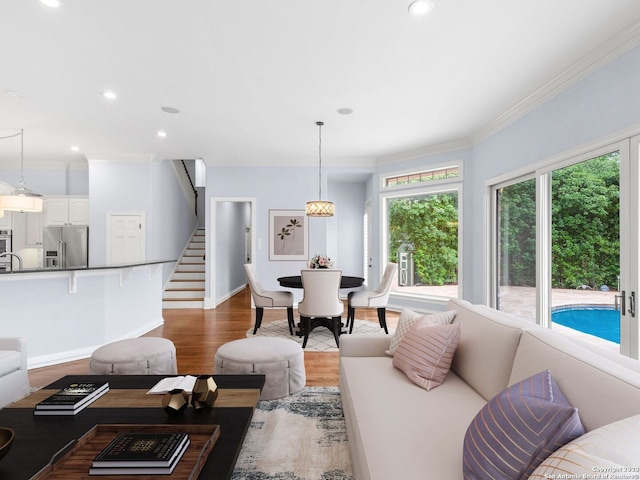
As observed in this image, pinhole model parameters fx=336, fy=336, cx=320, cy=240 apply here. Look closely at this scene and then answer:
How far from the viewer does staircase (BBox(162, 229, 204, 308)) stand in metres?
6.34

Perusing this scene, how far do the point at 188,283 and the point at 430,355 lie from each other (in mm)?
6058

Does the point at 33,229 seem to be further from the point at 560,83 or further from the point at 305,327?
the point at 560,83

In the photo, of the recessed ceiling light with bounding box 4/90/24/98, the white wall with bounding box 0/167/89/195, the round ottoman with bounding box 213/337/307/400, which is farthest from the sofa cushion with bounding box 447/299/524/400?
the white wall with bounding box 0/167/89/195

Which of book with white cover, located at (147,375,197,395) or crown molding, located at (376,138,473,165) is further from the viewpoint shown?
crown molding, located at (376,138,473,165)

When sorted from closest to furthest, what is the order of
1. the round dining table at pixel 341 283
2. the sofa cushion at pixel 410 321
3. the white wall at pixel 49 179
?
the sofa cushion at pixel 410 321
the round dining table at pixel 341 283
the white wall at pixel 49 179

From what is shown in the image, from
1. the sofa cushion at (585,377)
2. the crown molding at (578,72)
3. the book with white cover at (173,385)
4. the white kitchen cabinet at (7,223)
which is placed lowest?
the book with white cover at (173,385)

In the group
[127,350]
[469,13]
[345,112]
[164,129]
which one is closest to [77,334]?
[127,350]

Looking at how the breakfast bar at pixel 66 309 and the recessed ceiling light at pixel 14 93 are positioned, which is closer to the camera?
the breakfast bar at pixel 66 309

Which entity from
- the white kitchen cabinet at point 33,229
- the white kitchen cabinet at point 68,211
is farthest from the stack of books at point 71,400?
the white kitchen cabinet at point 33,229

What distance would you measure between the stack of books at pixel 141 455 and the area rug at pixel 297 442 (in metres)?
0.60

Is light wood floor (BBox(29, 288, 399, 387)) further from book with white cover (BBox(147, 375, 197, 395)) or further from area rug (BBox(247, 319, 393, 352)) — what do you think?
book with white cover (BBox(147, 375, 197, 395))

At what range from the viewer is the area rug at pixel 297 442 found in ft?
5.74

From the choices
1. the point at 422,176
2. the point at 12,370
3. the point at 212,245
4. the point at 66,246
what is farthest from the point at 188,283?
the point at 422,176

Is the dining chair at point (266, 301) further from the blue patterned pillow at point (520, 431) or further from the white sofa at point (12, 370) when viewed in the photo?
the blue patterned pillow at point (520, 431)
